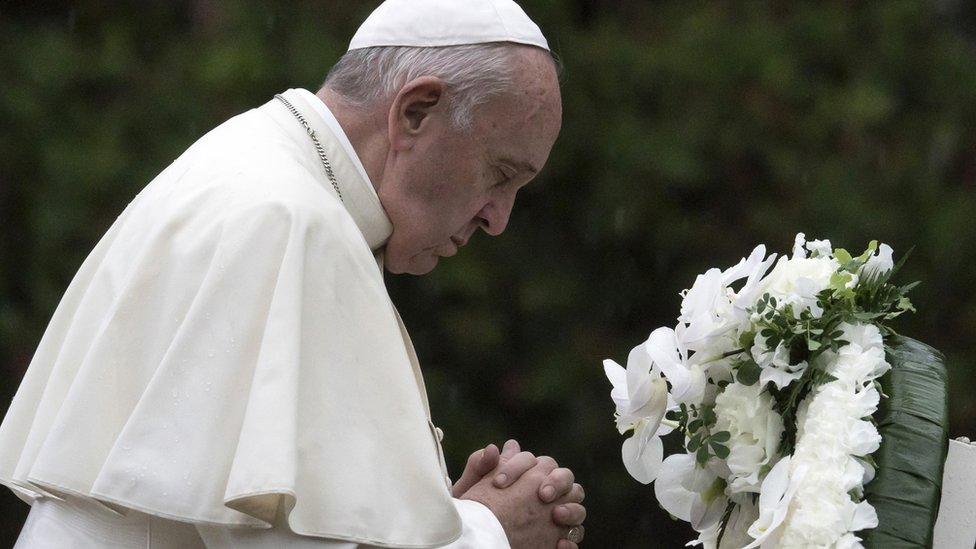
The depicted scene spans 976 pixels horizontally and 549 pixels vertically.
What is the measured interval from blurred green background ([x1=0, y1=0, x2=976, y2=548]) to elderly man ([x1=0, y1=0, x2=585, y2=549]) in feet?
9.10

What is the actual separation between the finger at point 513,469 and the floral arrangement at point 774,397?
0.22m

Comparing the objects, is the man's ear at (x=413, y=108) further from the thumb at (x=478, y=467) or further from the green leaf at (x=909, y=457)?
the green leaf at (x=909, y=457)

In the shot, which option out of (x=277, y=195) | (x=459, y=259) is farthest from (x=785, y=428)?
(x=459, y=259)

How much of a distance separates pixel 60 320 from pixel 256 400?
29.5 inches

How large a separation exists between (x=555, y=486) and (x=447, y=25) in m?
0.99

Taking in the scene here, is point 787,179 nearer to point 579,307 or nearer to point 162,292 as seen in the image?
point 579,307

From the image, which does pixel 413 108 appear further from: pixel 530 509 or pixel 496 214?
pixel 530 509

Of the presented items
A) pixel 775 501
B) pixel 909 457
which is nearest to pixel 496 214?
pixel 775 501

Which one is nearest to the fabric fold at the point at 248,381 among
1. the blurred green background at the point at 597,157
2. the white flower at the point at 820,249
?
the white flower at the point at 820,249

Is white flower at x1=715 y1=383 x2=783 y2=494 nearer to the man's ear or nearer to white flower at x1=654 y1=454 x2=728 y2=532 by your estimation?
white flower at x1=654 y1=454 x2=728 y2=532

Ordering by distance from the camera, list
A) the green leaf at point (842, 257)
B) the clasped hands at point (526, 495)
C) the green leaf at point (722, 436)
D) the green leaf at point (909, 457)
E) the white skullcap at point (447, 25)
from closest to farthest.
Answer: the green leaf at point (909, 457) → the green leaf at point (722, 436) → the green leaf at point (842, 257) → the clasped hands at point (526, 495) → the white skullcap at point (447, 25)

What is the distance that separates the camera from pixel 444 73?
282 centimetres

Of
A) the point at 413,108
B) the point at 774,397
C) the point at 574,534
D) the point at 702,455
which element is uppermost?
the point at 413,108

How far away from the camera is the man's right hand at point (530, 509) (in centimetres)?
278
